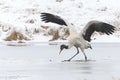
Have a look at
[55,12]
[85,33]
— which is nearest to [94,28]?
[85,33]

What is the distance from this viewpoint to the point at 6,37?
4809 centimetres

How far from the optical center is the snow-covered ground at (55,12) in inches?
2025

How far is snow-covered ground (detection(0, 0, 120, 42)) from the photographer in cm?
5144

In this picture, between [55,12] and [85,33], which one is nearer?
[85,33]

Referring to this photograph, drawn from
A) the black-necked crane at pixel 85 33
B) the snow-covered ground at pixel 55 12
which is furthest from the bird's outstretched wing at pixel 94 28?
the snow-covered ground at pixel 55 12

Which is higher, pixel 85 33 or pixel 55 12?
pixel 85 33

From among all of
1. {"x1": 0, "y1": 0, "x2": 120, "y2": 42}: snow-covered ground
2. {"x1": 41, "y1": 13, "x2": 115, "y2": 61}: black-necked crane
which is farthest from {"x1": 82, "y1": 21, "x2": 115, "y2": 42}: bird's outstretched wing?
{"x1": 0, "y1": 0, "x2": 120, "y2": 42}: snow-covered ground

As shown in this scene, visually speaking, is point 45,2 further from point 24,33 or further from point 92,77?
point 92,77

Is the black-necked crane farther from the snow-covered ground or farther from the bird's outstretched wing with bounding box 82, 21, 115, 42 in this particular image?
the snow-covered ground

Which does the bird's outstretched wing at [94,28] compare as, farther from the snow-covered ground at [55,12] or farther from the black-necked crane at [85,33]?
the snow-covered ground at [55,12]

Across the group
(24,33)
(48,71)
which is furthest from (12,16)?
(48,71)

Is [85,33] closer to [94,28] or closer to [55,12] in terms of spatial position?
[94,28]

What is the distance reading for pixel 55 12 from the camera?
54.4 metres

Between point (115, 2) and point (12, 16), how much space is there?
10.2 m
